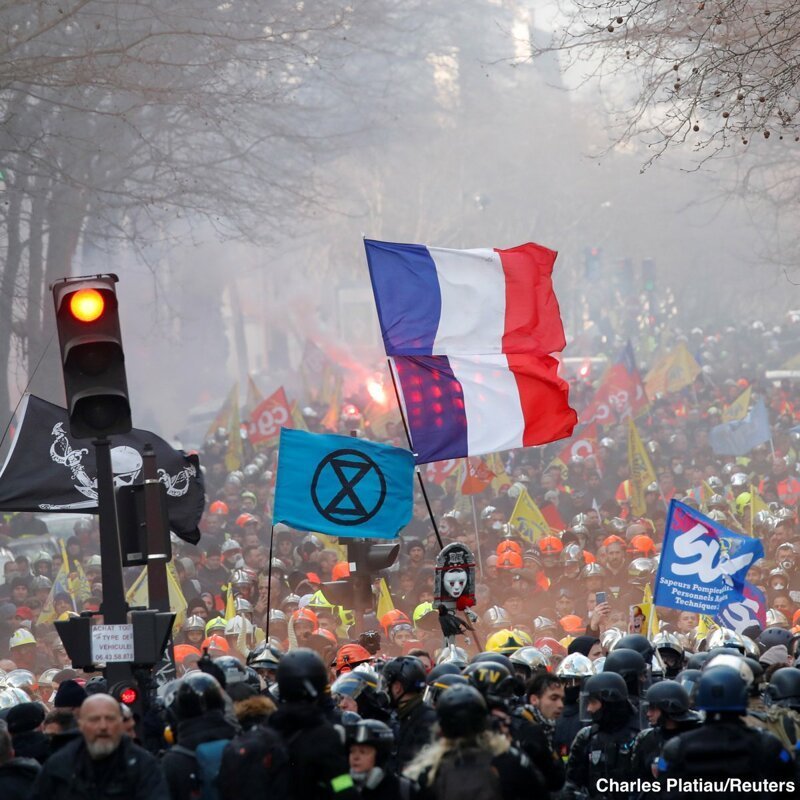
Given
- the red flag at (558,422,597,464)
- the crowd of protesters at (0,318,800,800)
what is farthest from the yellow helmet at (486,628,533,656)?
the red flag at (558,422,597,464)

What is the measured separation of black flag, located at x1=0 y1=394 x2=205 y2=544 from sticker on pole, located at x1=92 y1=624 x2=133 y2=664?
119 inches

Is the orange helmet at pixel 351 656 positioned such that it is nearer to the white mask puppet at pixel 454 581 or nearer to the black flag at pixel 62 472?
the white mask puppet at pixel 454 581

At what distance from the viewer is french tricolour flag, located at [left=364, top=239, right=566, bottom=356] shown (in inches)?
459

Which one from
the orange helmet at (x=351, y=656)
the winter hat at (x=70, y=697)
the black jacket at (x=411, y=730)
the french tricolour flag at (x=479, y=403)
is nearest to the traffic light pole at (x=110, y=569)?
the winter hat at (x=70, y=697)

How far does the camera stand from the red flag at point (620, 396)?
1160 inches

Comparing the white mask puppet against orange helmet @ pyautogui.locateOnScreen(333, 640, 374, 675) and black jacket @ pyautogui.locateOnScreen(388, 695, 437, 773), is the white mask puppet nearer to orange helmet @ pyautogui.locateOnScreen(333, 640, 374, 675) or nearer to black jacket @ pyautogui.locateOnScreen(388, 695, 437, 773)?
orange helmet @ pyautogui.locateOnScreen(333, 640, 374, 675)

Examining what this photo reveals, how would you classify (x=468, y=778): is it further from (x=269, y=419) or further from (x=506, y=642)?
(x=269, y=419)

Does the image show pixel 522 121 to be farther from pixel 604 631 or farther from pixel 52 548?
pixel 604 631

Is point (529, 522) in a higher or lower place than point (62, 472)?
lower

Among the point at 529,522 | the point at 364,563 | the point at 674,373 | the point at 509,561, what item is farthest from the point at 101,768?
the point at 674,373

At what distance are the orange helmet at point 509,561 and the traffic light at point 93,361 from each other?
8.00 meters

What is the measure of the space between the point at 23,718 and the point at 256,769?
5.92 ft

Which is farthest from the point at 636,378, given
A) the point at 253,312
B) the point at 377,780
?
the point at 253,312

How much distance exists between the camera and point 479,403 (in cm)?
1173
